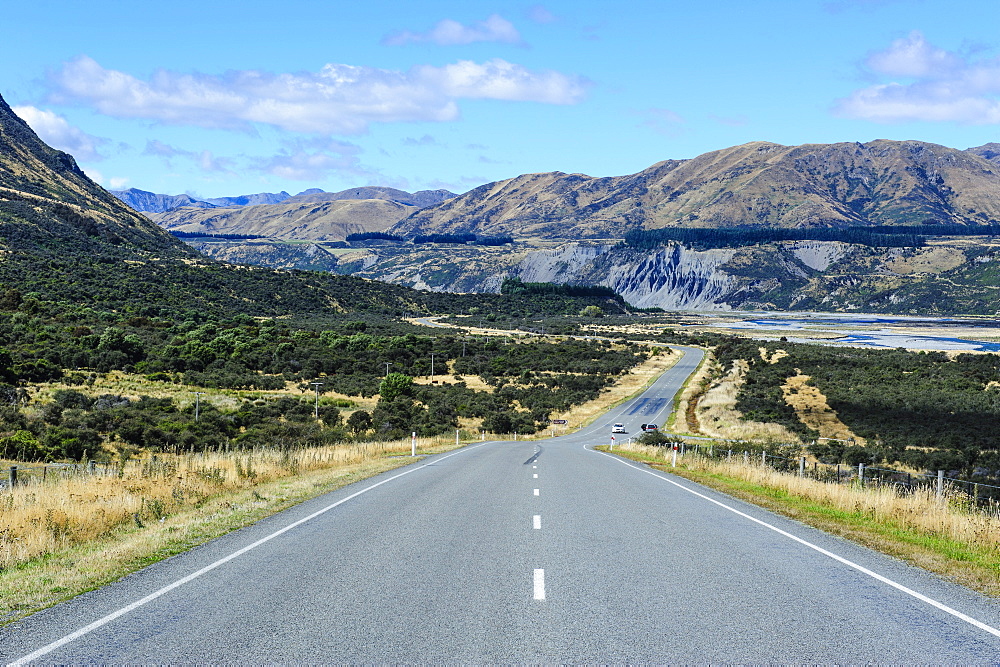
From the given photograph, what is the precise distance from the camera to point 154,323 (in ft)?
296

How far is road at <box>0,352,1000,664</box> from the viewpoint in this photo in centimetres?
632

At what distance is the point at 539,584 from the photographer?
28.0ft

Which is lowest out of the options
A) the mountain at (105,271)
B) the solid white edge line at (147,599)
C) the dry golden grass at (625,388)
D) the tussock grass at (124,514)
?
the dry golden grass at (625,388)

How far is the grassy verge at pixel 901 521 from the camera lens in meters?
10.4

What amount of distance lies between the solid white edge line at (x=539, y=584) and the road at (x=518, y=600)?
49 millimetres

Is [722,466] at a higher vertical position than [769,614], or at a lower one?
lower

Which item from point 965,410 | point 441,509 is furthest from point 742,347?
point 441,509

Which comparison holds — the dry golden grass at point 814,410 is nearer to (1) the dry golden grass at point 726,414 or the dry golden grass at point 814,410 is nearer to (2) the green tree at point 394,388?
(1) the dry golden grass at point 726,414

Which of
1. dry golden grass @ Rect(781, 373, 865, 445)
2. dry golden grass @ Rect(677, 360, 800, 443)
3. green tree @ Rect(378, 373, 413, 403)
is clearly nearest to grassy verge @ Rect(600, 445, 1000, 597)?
dry golden grass @ Rect(677, 360, 800, 443)

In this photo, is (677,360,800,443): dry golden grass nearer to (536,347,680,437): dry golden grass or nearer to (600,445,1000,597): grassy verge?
(536,347,680,437): dry golden grass

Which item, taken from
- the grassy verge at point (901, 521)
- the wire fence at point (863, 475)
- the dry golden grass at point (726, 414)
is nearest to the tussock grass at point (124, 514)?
the grassy verge at point (901, 521)

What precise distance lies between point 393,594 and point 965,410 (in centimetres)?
5839

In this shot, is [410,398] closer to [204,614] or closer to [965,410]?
[965,410]

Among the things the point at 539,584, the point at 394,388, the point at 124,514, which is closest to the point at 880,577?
the point at 539,584
